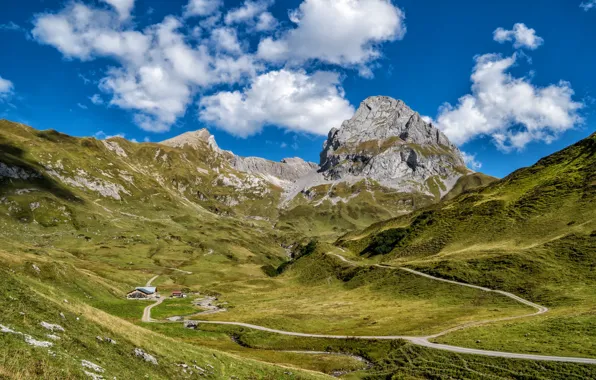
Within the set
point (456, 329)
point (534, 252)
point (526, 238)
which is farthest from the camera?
point (526, 238)

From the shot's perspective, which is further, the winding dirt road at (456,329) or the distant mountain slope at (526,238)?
the distant mountain slope at (526,238)

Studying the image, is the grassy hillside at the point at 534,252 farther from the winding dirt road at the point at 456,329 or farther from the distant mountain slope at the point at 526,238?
the winding dirt road at the point at 456,329

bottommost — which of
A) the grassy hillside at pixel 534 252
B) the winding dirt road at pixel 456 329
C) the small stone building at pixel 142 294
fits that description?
the small stone building at pixel 142 294

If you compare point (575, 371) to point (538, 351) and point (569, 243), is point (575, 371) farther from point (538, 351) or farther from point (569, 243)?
point (569, 243)

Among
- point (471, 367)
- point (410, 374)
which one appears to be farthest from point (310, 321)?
point (471, 367)

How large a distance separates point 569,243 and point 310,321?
310 ft

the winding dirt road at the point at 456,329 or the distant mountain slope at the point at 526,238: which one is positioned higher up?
the distant mountain slope at the point at 526,238

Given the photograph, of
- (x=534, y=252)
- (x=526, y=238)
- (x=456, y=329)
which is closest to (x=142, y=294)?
(x=456, y=329)

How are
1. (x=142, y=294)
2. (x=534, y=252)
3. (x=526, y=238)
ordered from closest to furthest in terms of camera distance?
(x=534, y=252) < (x=142, y=294) < (x=526, y=238)

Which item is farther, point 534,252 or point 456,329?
point 534,252

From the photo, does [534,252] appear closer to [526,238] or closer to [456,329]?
[526,238]

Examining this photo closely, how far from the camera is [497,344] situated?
2402 inches

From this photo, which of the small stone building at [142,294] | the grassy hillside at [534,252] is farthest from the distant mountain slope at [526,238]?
the small stone building at [142,294]

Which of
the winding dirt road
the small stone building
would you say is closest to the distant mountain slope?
the winding dirt road
